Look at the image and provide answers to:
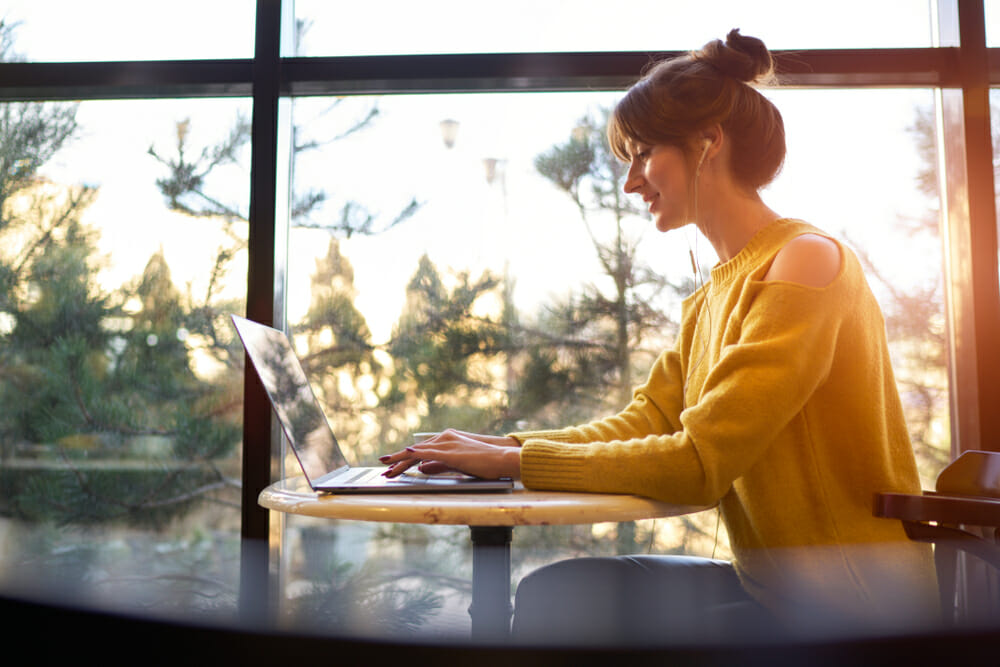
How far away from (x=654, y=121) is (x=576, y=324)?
733 millimetres

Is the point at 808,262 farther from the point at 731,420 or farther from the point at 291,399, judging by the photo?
the point at 291,399

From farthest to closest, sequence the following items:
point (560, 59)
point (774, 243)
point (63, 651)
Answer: point (560, 59)
point (774, 243)
point (63, 651)

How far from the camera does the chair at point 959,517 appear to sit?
33.1 inches

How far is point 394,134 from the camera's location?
187cm

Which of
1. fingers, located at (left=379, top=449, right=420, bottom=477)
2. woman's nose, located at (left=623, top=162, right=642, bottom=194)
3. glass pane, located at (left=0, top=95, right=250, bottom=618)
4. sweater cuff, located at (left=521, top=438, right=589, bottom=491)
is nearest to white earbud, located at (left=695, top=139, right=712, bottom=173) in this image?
woman's nose, located at (left=623, top=162, right=642, bottom=194)

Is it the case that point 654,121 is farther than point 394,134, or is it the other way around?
point 394,134

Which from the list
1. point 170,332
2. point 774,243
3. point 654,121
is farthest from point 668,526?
point 170,332

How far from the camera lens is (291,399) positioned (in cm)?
117

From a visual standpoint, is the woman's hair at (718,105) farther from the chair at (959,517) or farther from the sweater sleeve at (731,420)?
the chair at (959,517)

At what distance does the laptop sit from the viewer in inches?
38.1

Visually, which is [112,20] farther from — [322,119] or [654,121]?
[654,121]

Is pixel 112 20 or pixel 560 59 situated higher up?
pixel 112 20

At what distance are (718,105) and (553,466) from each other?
0.67m

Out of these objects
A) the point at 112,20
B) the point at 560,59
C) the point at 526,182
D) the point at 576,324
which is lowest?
the point at 576,324
